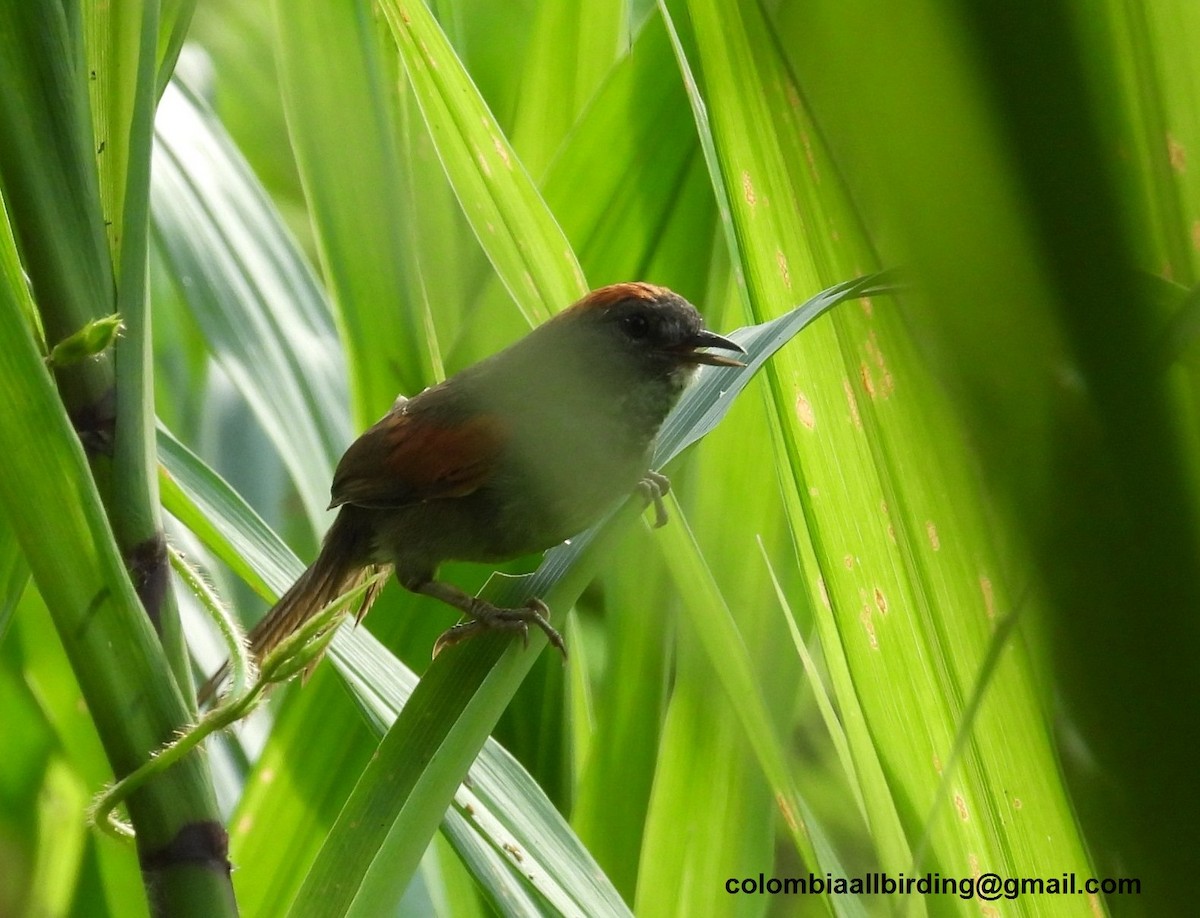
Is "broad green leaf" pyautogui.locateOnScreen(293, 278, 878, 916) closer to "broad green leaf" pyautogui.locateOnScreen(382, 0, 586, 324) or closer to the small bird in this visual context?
"broad green leaf" pyautogui.locateOnScreen(382, 0, 586, 324)

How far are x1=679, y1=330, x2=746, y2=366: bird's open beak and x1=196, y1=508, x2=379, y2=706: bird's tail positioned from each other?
667mm

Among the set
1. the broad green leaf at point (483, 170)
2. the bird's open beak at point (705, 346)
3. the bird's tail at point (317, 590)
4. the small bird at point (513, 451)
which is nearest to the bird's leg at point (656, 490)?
the small bird at point (513, 451)

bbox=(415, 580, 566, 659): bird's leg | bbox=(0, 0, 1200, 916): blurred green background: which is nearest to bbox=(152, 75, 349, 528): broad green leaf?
bbox=(0, 0, 1200, 916): blurred green background

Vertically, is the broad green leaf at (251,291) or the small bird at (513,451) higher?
the broad green leaf at (251,291)

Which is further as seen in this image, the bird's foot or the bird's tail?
the bird's tail

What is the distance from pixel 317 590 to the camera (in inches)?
73.5

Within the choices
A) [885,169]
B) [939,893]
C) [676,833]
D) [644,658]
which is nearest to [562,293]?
[644,658]

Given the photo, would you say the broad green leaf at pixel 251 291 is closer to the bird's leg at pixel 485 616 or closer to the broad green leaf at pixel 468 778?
the bird's leg at pixel 485 616

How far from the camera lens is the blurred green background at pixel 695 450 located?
268mm

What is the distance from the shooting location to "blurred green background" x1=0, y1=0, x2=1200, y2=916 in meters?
0.27

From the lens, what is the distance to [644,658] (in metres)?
1.60

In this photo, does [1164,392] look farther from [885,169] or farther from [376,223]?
[376,223]

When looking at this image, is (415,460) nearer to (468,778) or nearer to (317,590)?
(317,590)

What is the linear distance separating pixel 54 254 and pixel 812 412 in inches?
26.2
